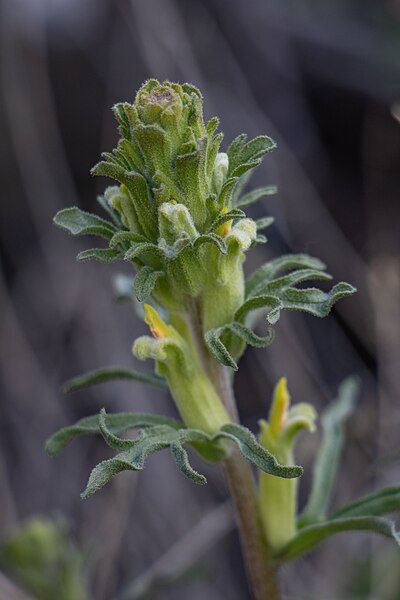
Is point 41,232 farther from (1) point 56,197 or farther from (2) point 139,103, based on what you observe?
(2) point 139,103

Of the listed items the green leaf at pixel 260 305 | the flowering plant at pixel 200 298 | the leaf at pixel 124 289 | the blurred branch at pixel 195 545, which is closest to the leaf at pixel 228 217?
the flowering plant at pixel 200 298

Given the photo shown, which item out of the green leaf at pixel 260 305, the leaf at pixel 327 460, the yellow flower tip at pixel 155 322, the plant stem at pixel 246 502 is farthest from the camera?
the leaf at pixel 327 460

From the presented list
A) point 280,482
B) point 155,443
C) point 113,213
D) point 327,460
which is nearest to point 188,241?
point 113,213

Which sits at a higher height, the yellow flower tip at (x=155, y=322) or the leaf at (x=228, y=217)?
the leaf at (x=228, y=217)

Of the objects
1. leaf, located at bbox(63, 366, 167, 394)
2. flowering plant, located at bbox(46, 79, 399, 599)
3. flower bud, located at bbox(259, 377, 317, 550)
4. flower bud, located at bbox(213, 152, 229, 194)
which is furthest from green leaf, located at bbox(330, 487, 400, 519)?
flower bud, located at bbox(213, 152, 229, 194)

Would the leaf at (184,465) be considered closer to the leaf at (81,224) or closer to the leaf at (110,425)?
the leaf at (110,425)

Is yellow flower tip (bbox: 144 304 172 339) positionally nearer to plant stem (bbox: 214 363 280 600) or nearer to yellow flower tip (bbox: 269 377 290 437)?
plant stem (bbox: 214 363 280 600)

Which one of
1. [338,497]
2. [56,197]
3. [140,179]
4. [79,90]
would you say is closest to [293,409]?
[140,179]
